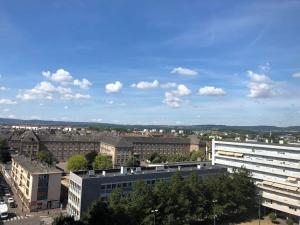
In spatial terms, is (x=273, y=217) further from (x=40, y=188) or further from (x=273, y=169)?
(x=40, y=188)

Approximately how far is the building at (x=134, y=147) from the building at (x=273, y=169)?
77263 millimetres

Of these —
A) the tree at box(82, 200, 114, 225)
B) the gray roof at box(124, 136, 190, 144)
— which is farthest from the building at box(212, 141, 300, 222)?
the gray roof at box(124, 136, 190, 144)

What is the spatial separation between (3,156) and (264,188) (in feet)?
340

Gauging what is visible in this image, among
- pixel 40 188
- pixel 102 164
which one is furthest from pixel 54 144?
pixel 40 188

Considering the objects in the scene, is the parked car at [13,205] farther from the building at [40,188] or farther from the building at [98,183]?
the building at [98,183]

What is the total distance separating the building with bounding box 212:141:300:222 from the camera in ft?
245

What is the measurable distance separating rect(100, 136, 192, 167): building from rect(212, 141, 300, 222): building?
77.3 m

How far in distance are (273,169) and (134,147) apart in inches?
4329

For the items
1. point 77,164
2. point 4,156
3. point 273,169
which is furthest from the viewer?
point 4,156

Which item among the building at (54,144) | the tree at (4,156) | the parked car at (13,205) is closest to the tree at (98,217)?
the parked car at (13,205)

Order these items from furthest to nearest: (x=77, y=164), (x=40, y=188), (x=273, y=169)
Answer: (x=77, y=164)
(x=273, y=169)
(x=40, y=188)

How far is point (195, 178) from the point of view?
68.4m

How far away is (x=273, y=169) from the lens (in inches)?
3169

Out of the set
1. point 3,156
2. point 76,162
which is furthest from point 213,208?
point 3,156
